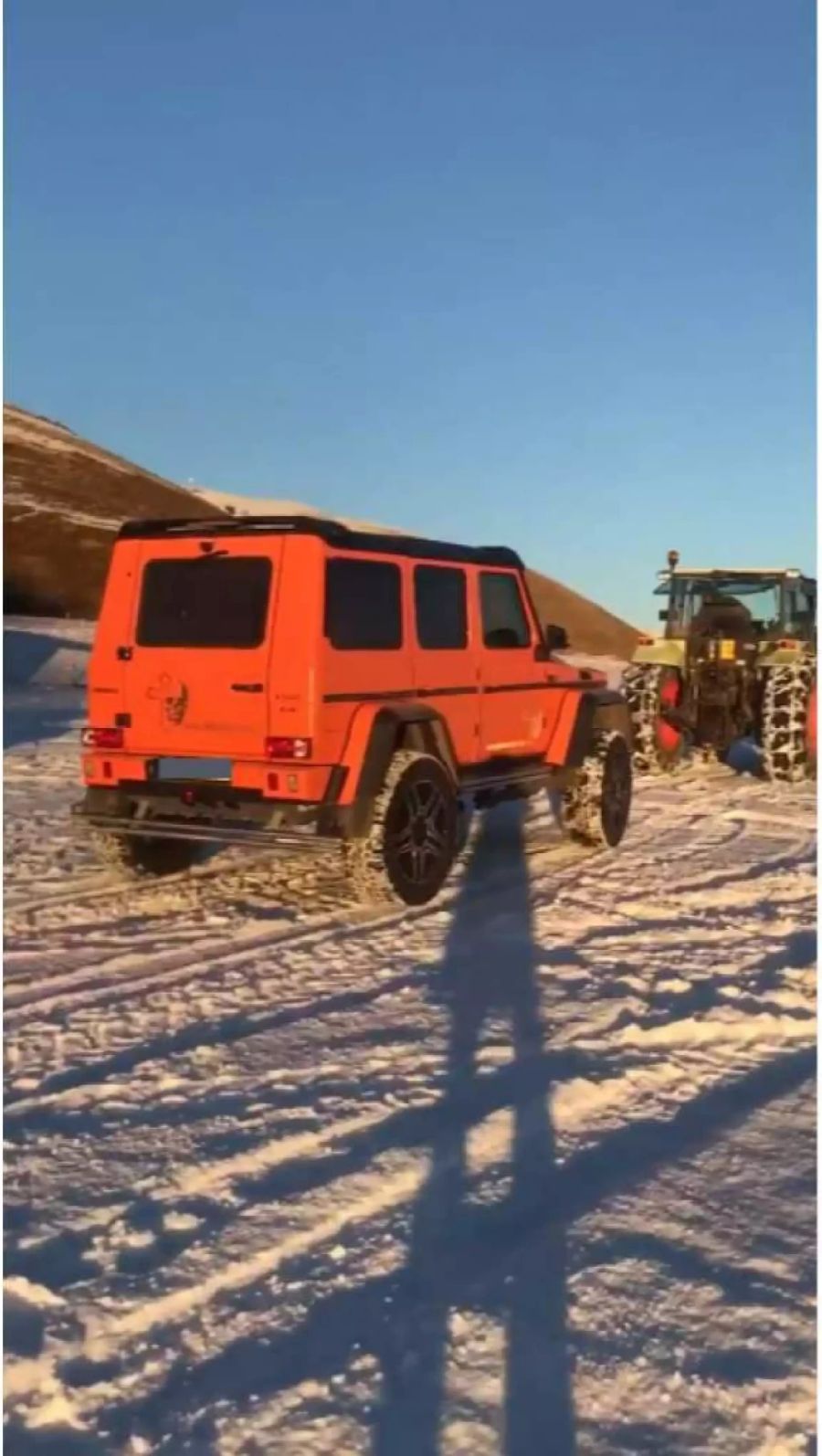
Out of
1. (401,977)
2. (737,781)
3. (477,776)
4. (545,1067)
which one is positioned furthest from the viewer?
(737,781)

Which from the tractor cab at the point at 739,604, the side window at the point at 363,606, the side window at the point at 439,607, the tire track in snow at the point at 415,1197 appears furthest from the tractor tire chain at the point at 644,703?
the tire track in snow at the point at 415,1197

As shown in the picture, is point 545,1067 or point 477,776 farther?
point 477,776

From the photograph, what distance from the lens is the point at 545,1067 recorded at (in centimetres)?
462

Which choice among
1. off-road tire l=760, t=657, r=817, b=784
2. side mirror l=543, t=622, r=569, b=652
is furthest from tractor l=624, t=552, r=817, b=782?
side mirror l=543, t=622, r=569, b=652

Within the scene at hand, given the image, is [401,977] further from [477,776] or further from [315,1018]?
[477,776]

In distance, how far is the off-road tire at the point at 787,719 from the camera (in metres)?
12.5

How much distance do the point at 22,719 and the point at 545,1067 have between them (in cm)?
1443

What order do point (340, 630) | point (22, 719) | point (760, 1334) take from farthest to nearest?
point (22, 719) < point (340, 630) < point (760, 1334)

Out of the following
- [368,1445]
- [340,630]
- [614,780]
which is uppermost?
[340,630]

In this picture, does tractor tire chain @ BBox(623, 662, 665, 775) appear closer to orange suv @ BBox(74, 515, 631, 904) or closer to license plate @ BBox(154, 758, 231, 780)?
orange suv @ BBox(74, 515, 631, 904)

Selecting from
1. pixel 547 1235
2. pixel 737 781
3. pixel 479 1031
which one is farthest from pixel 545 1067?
pixel 737 781

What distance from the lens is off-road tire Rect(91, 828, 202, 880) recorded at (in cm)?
747

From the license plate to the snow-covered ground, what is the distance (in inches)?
28.7

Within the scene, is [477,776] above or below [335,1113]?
above
